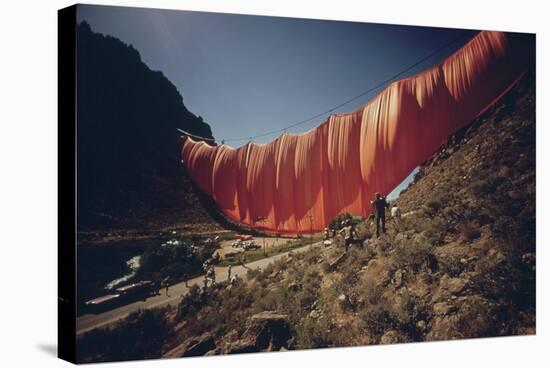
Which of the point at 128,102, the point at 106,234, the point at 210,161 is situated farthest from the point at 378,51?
the point at 106,234

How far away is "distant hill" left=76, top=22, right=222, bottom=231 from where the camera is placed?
7.54 m

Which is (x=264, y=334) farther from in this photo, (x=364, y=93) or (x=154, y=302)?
(x=364, y=93)

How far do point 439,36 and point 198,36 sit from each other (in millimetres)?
2703

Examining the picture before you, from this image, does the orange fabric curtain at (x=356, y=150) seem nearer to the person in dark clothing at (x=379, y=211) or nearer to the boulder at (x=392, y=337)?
the person in dark clothing at (x=379, y=211)

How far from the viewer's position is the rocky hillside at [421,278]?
26.7ft

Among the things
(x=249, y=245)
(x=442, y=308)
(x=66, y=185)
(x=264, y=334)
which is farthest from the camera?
(x=442, y=308)

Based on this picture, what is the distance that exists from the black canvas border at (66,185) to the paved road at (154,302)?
0.37 ft

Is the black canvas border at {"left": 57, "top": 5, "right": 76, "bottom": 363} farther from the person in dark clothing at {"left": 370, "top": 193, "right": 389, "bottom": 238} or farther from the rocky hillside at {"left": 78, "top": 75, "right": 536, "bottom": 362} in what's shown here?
the person in dark clothing at {"left": 370, "top": 193, "right": 389, "bottom": 238}

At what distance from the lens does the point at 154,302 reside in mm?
7824

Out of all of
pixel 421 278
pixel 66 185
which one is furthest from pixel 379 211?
pixel 66 185

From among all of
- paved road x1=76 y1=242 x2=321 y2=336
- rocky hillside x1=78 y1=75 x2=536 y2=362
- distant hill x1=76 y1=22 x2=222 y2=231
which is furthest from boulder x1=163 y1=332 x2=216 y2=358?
distant hill x1=76 y1=22 x2=222 y2=231

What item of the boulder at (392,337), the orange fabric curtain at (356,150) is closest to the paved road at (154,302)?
the orange fabric curtain at (356,150)

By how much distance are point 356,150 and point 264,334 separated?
84.5 inches

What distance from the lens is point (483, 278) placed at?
8.99 meters
